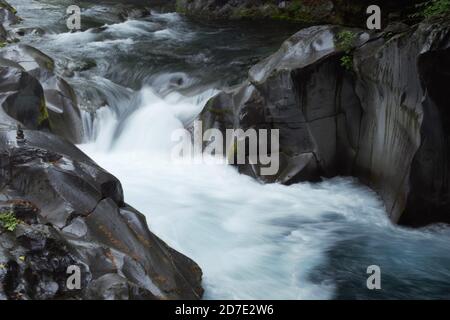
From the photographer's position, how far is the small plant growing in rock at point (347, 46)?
891 cm

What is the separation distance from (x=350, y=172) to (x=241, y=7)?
1253cm

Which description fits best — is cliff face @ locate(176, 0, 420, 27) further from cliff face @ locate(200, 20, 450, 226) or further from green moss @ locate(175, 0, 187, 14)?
cliff face @ locate(200, 20, 450, 226)

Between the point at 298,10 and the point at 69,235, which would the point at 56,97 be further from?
the point at 298,10

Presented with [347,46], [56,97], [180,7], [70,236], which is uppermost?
[180,7]

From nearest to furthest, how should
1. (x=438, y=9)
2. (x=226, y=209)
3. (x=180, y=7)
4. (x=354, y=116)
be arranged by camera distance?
(x=438, y=9)
(x=226, y=209)
(x=354, y=116)
(x=180, y=7)

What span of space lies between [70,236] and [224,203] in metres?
3.67

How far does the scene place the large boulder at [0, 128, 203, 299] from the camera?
454 cm

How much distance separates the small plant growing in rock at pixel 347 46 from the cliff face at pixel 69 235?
459cm

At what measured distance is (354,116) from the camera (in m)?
9.30

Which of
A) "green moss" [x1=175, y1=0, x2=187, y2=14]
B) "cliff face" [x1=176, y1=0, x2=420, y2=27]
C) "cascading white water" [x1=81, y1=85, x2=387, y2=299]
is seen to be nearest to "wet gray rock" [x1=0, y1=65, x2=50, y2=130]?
"cascading white water" [x1=81, y1=85, x2=387, y2=299]

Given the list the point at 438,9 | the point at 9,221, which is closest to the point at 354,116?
the point at 438,9

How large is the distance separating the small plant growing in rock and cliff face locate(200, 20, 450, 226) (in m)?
0.02

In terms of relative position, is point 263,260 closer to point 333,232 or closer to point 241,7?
point 333,232

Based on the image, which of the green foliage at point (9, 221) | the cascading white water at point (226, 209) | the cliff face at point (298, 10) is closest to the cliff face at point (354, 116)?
the cascading white water at point (226, 209)
